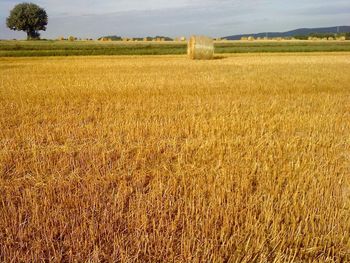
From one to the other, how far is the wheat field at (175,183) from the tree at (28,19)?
241ft

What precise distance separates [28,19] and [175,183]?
78989 mm

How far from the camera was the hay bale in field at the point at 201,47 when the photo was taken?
2302cm

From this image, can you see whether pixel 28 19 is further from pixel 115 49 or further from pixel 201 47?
pixel 201 47

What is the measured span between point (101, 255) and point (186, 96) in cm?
690

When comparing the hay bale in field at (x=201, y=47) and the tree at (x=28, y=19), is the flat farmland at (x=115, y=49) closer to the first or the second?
the hay bale in field at (x=201, y=47)

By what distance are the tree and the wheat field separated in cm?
7348

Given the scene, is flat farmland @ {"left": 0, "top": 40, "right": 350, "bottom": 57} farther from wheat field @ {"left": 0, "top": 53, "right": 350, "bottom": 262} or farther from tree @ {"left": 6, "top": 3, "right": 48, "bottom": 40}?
tree @ {"left": 6, "top": 3, "right": 48, "bottom": 40}

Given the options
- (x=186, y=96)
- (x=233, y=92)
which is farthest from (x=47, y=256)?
(x=233, y=92)

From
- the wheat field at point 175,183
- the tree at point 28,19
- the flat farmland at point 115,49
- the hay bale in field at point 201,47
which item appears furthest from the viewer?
the tree at point 28,19

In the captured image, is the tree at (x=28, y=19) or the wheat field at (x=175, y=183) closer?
the wheat field at (x=175, y=183)

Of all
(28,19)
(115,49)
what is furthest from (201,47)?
(28,19)

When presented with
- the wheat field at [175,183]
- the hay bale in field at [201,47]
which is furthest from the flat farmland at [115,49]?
the wheat field at [175,183]

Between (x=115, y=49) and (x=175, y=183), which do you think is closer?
(x=175, y=183)

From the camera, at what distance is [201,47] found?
23.2 meters
